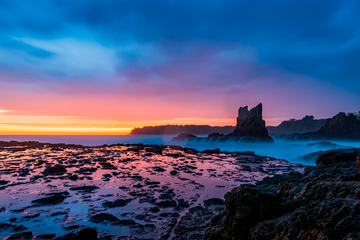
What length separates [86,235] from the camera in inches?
179

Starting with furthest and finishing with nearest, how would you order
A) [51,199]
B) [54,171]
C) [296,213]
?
[54,171], [51,199], [296,213]

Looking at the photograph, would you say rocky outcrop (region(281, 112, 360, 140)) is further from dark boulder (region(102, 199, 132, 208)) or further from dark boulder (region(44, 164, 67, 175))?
dark boulder (region(44, 164, 67, 175))

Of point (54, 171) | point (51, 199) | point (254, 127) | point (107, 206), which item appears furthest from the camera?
point (254, 127)

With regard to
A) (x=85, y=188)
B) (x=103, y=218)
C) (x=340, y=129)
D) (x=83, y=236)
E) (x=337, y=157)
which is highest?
(x=337, y=157)

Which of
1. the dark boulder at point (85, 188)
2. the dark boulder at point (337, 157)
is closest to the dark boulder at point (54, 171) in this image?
the dark boulder at point (85, 188)

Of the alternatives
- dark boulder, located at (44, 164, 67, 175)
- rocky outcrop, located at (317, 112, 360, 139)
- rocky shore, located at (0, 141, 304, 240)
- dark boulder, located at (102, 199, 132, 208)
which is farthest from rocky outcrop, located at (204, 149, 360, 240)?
rocky outcrop, located at (317, 112, 360, 139)

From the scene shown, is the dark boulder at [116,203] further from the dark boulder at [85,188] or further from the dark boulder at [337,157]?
the dark boulder at [337,157]

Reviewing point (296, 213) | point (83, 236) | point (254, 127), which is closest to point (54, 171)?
point (83, 236)

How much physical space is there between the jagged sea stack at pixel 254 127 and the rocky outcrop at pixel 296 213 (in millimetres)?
67086

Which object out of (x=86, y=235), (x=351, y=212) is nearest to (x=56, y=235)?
(x=86, y=235)

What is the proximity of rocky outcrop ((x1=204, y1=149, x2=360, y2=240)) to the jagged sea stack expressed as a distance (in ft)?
220

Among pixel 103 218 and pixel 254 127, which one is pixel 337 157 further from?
pixel 254 127

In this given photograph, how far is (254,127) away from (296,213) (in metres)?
73.6

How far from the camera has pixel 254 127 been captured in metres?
71.6
